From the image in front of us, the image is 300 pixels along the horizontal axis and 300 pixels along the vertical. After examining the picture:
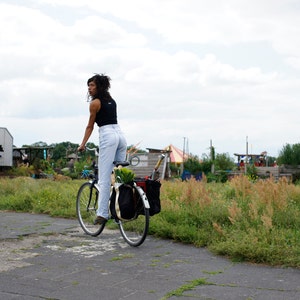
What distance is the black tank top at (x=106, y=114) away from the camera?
6.95m

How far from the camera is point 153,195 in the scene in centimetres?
651

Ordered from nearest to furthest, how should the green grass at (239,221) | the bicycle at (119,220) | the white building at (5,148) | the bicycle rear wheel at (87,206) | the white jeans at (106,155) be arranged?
the green grass at (239,221), the bicycle at (119,220), the white jeans at (106,155), the bicycle rear wheel at (87,206), the white building at (5,148)

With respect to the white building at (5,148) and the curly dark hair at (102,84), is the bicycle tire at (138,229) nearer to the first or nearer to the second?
the curly dark hair at (102,84)

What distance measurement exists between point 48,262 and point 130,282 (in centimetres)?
122

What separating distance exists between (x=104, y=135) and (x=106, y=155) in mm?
256

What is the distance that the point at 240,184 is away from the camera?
9109 millimetres

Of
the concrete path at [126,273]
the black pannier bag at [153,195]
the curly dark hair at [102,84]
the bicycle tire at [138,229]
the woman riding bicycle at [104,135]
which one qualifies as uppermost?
the curly dark hair at [102,84]

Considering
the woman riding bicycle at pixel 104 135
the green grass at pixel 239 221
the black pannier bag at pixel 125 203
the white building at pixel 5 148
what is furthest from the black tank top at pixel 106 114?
the white building at pixel 5 148

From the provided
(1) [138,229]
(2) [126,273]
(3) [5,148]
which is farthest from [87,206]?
(3) [5,148]

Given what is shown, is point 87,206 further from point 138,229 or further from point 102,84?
point 102,84

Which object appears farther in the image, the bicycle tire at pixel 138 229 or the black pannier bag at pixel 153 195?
the black pannier bag at pixel 153 195

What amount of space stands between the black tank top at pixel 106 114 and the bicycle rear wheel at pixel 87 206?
110 centimetres

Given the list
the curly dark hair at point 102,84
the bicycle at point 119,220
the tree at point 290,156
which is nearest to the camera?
the bicycle at point 119,220

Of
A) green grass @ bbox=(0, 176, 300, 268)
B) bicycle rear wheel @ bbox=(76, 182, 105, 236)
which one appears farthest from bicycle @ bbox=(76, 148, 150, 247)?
green grass @ bbox=(0, 176, 300, 268)
